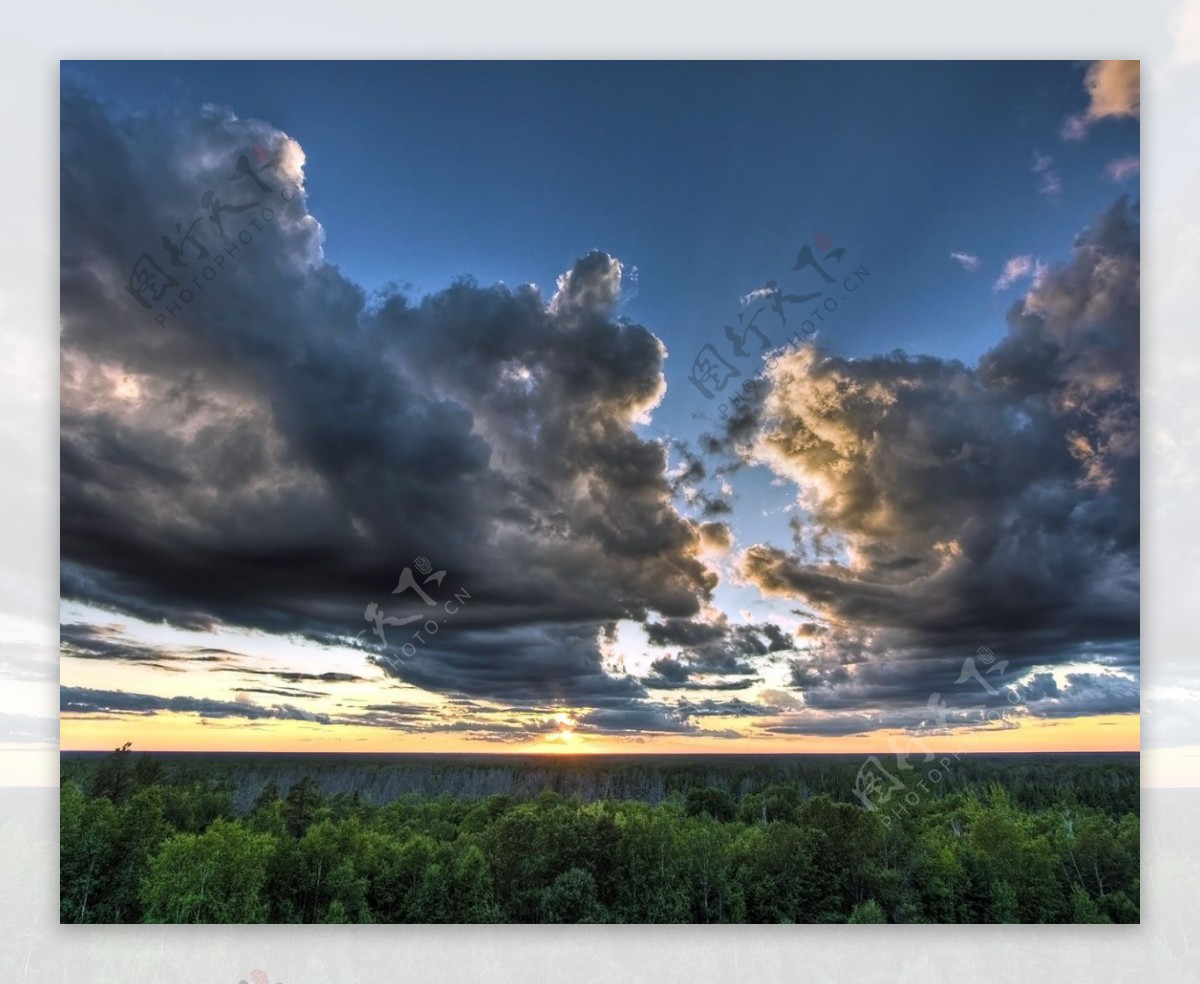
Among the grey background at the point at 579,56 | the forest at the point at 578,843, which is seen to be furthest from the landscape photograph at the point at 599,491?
the grey background at the point at 579,56

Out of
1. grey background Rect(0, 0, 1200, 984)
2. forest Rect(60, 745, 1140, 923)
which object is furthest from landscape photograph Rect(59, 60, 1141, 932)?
grey background Rect(0, 0, 1200, 984)

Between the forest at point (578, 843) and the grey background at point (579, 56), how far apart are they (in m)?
0.15

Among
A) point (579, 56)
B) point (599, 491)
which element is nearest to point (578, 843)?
point (599, 491)

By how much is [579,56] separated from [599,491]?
336cm

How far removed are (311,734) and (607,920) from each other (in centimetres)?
266

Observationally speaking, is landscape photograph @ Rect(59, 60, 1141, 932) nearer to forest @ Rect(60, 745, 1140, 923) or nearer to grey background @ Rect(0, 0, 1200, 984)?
forest @ Rect(60, 745, 1140, 923)

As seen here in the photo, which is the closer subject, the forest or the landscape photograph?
the forest

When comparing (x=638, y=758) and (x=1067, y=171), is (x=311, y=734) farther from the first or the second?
(x=1067, y=171)

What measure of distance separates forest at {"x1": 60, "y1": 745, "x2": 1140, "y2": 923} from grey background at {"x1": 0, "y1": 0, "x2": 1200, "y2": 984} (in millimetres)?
153

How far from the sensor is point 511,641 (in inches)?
270

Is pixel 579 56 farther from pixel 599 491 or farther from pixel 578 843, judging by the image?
pixel 578 843

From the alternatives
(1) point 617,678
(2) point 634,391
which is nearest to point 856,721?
(1) point 617,678

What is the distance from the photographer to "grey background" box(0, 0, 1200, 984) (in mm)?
6273

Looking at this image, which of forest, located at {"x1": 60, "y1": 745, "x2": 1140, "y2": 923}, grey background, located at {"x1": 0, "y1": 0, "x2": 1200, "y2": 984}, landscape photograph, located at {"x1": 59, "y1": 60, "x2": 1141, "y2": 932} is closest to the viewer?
grey background, located at {"x1": 0, "y1": 0, "x2": 1200, "y2": 984}
